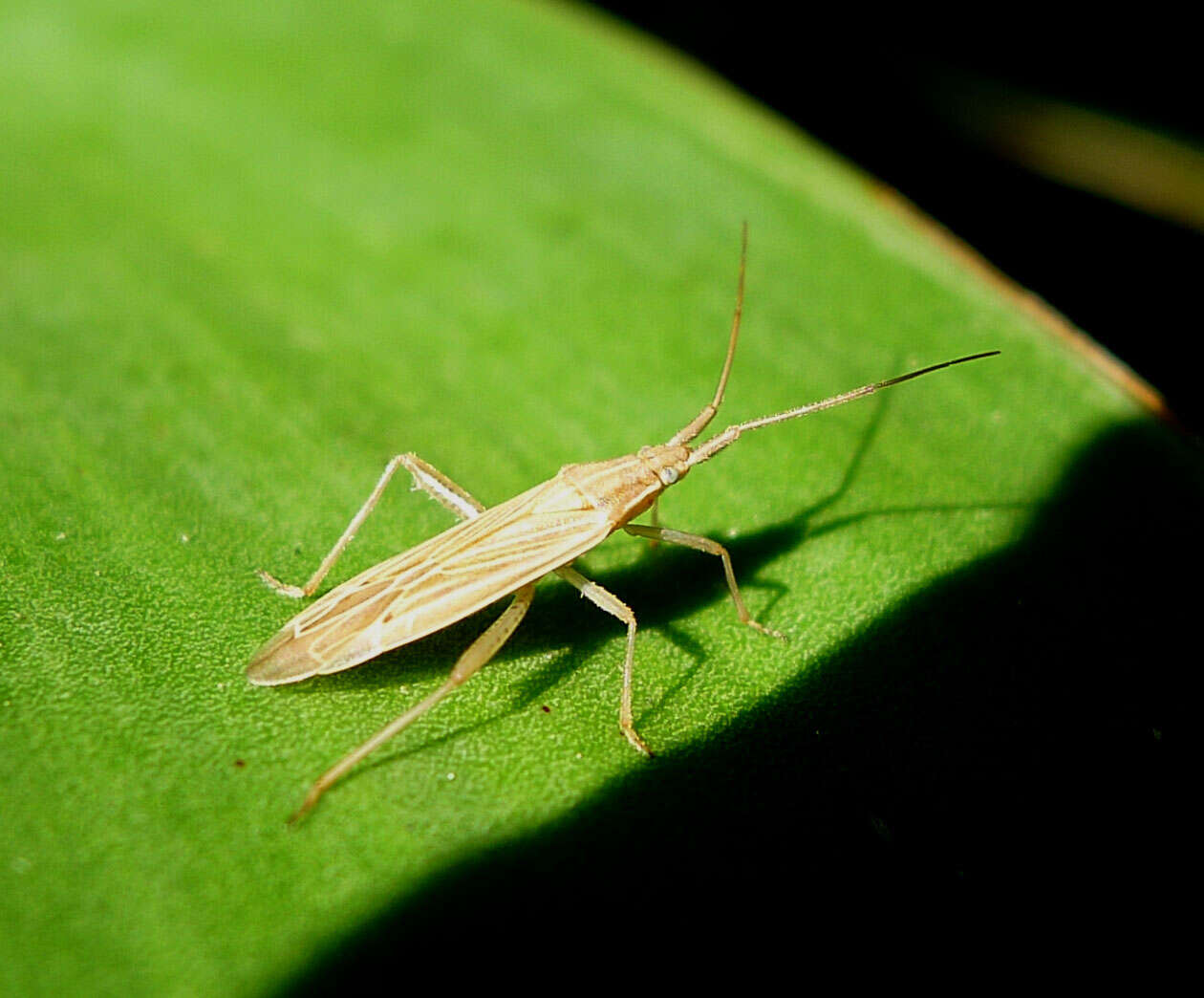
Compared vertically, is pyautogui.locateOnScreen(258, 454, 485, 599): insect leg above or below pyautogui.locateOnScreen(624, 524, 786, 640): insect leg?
below

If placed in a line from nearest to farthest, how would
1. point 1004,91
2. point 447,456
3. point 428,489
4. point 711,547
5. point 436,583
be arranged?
point 436,583, point 711,547, point 428,489, point 447,456, point 1004,91

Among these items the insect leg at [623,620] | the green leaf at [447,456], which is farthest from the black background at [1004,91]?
the insect leg at [623,620]

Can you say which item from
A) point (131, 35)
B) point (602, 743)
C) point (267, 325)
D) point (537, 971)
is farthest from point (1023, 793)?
point (131, 35)

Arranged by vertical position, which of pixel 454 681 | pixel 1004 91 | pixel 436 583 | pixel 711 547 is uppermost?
pixel 1004 91

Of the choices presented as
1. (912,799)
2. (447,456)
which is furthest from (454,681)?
(912,799)

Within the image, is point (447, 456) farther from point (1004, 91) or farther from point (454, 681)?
point (1004, 91)

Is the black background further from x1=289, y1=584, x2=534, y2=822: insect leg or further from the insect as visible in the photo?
x1=289, y1=584, x2=534, y2=822: insect leg

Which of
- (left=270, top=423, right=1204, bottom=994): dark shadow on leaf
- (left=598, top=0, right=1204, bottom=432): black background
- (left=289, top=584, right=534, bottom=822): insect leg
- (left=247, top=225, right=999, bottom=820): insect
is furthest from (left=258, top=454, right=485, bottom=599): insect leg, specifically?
(left=598, top=0, right=1204, bottom=432): black background
